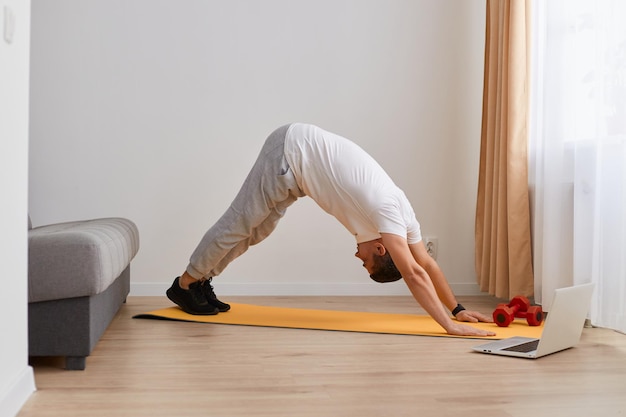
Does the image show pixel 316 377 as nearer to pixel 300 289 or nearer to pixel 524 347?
pixel 524 347

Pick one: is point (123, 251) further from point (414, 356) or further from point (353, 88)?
point (353, 88)

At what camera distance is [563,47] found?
11.2 ft

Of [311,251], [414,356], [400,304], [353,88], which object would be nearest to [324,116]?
[353,88]

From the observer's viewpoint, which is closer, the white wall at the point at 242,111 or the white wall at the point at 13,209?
the white wall at the point at 13,209

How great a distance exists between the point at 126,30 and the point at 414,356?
8.26 ft

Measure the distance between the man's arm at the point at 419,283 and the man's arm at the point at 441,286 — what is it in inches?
14.1

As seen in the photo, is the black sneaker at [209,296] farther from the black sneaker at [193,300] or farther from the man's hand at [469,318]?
the man's hand at [469,318]

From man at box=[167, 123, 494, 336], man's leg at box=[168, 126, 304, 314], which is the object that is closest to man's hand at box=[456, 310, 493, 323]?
man at box=[167, 123, 494, 336]

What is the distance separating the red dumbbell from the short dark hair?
417 millimetres

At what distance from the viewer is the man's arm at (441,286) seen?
10.8 feet

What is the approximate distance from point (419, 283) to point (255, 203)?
75 cm

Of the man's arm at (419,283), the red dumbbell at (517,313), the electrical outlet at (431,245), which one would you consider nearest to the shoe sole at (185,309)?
the man's arm at (419,283)

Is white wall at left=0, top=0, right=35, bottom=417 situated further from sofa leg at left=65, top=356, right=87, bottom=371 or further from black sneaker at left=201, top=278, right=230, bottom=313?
black sneaker at left=201, top=278, right=230, bottom=313

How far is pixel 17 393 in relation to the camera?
1.85 meters
